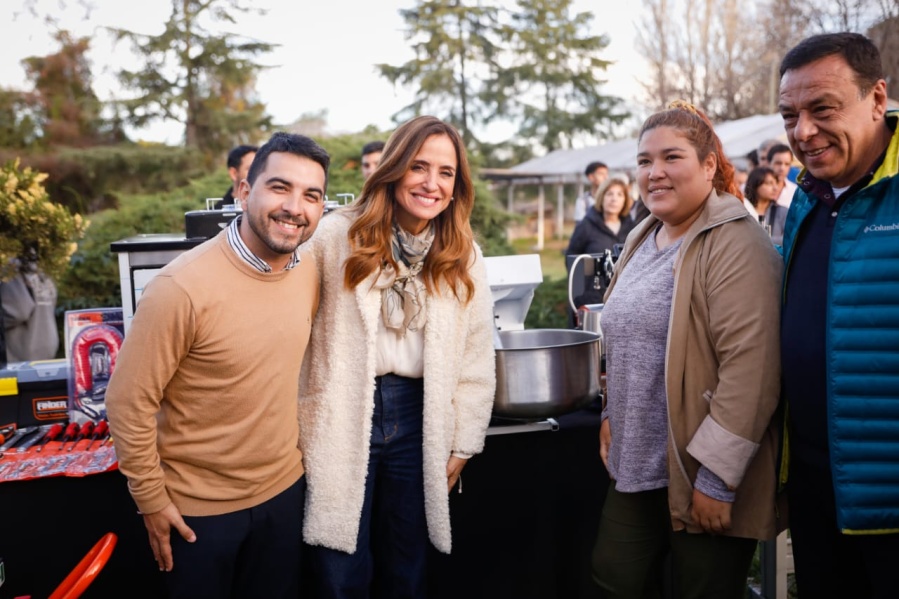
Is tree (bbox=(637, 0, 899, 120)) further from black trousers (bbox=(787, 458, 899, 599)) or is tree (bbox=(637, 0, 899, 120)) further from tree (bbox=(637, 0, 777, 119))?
black trousers (bbox=(787, 458, 899, 599))

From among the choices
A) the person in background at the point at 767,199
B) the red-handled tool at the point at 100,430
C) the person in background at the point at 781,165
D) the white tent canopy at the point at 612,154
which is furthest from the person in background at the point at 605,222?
the white tent canopy at the point at 612,154

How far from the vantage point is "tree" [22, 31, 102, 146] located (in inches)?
523

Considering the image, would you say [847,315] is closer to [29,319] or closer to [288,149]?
[288,149]

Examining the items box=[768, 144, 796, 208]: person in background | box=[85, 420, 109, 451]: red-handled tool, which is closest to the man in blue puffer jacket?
box=[85, 420, 109, 451]: red-handled tool

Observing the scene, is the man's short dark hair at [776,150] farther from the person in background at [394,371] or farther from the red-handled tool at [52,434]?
the red-handled tool at [52,434]

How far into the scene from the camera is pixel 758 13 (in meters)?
18.9

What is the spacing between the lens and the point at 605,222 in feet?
18.1

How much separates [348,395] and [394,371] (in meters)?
0.14

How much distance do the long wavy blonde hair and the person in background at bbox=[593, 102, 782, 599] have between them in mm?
451

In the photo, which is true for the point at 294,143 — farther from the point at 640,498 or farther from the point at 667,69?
the point at 667,69

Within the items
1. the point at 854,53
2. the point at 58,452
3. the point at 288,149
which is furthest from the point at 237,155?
the point at 854,53

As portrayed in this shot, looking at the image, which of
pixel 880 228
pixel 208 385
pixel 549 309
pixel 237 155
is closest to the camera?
pixel 880 228

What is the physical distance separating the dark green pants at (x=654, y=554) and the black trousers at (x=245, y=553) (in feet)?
2.76

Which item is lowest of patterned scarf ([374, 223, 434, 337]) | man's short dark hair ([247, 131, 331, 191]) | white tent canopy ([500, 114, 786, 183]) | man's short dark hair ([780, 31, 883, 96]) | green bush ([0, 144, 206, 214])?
patterned scarf ([374, 223, 434, 337])
